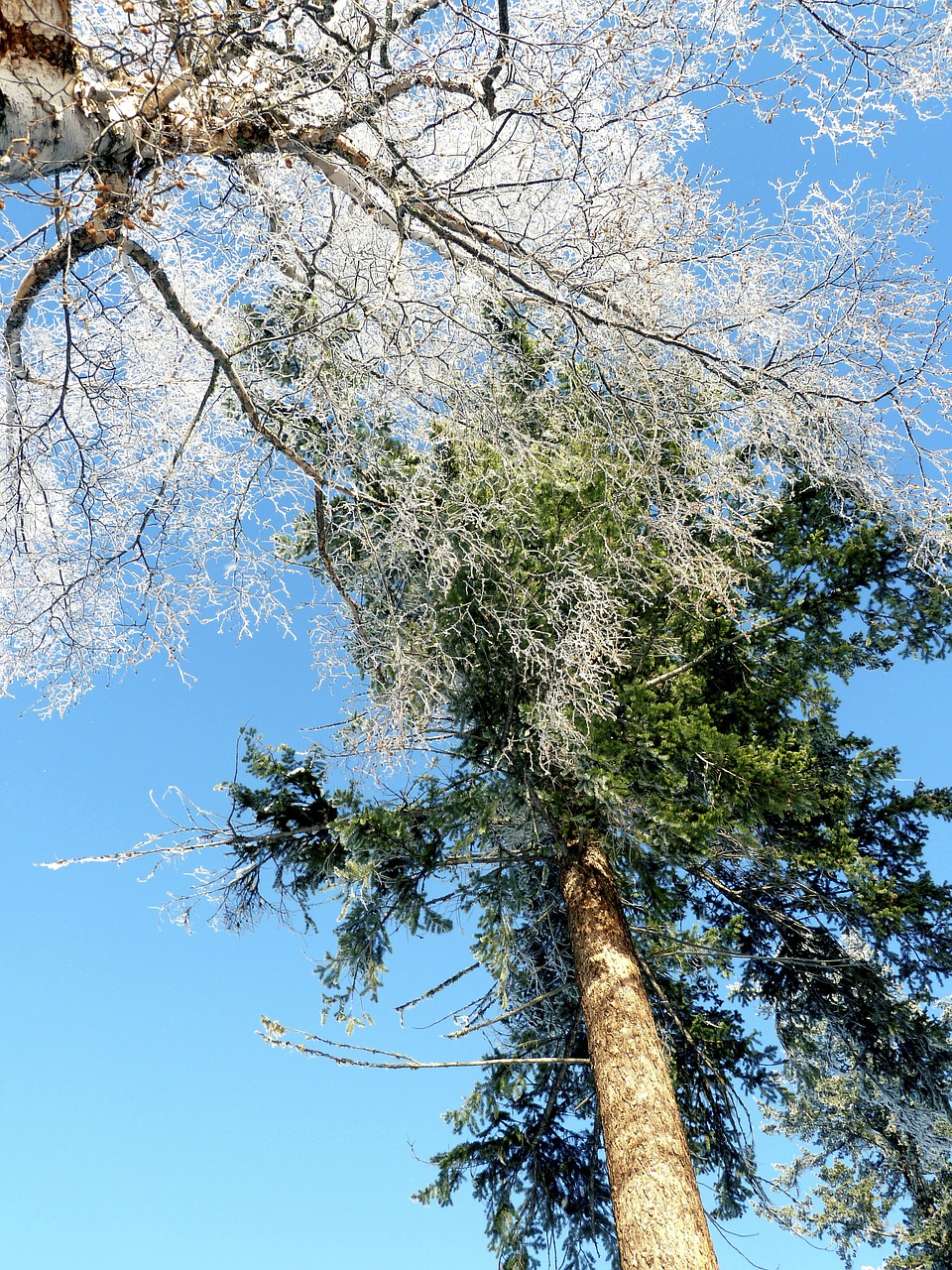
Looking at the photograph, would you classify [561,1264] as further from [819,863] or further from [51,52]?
[51,52]

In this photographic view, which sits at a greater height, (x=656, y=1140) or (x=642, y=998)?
(x=642, y=998)

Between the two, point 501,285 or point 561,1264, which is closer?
point 501,285

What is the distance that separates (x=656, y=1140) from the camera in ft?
16.5

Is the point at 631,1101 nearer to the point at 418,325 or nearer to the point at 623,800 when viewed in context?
the point at 623,800

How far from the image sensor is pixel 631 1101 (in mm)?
5215

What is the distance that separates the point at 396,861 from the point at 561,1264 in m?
4.00

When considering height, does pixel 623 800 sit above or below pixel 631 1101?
above

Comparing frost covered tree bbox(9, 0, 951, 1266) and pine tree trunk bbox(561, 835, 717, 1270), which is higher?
frost covered tree bbox(9, 0, 951, 1266)

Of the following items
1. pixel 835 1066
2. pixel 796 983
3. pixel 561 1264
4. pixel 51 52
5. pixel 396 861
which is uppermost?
pixel 51 52

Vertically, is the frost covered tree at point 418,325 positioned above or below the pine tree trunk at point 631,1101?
above

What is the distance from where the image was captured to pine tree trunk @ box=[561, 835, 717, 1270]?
15.3 feet

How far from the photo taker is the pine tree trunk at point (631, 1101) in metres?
4.66

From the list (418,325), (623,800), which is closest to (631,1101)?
(623,800)

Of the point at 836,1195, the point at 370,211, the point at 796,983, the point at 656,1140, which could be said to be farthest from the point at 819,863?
the point at 836,1195
